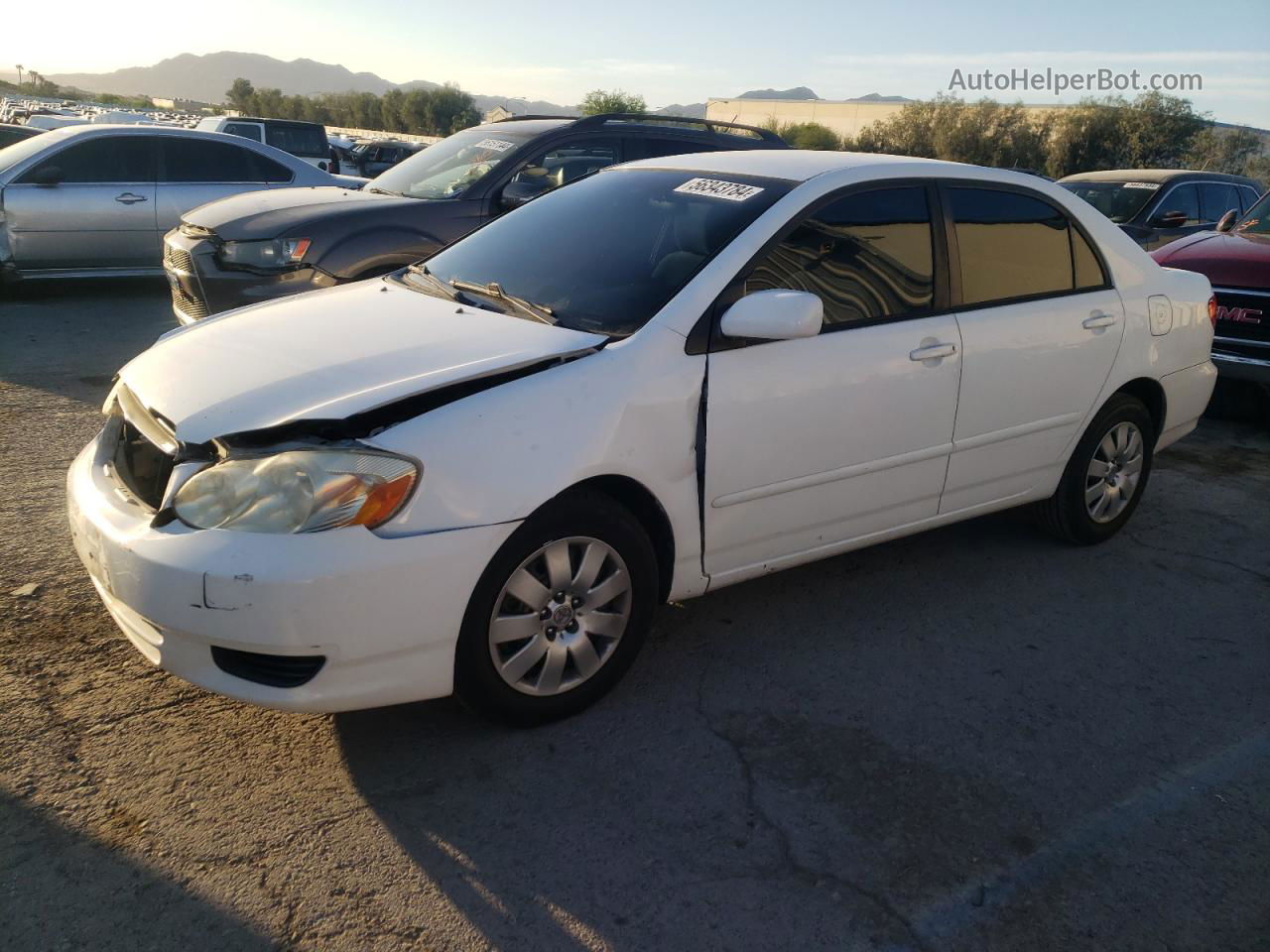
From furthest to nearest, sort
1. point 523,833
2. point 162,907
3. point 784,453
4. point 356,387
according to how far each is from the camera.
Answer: point 784,453, point 356,387, point 523,833, point 162,907

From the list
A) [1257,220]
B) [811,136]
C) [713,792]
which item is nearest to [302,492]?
[713,792]

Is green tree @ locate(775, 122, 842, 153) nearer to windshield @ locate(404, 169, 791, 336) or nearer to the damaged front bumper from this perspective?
windshield @ locate(404, 169, 791, 336)

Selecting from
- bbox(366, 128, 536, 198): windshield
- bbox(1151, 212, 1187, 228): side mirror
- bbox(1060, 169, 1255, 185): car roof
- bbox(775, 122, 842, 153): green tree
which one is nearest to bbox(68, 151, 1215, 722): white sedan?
bbox(366, 128, 536, 198): windshield

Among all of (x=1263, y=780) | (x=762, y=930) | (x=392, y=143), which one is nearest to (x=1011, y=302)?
(x=1263, y=780)

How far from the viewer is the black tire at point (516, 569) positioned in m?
3.07

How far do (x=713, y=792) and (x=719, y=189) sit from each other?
2.19 meters

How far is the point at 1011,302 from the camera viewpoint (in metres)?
4.43

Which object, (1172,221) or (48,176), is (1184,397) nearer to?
(1172,221)

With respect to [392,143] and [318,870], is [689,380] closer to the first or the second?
[318,870]

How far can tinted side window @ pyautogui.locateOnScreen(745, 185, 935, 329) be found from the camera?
151 inches

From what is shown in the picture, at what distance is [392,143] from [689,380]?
85.8 ft

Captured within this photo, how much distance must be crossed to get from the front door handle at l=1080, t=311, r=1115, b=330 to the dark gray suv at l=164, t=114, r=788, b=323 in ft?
9.40

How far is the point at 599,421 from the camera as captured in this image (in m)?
3.24

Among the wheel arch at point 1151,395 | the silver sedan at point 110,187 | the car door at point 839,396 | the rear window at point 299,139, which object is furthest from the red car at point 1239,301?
the rear window at point 299,139
